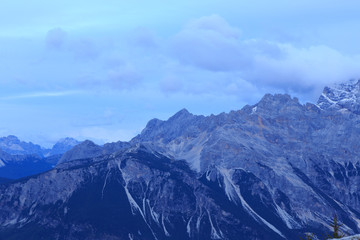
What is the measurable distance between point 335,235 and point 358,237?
33.2 feet

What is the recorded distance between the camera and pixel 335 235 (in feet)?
186

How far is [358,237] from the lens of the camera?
153ft

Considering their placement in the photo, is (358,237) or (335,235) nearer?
(358,237)
